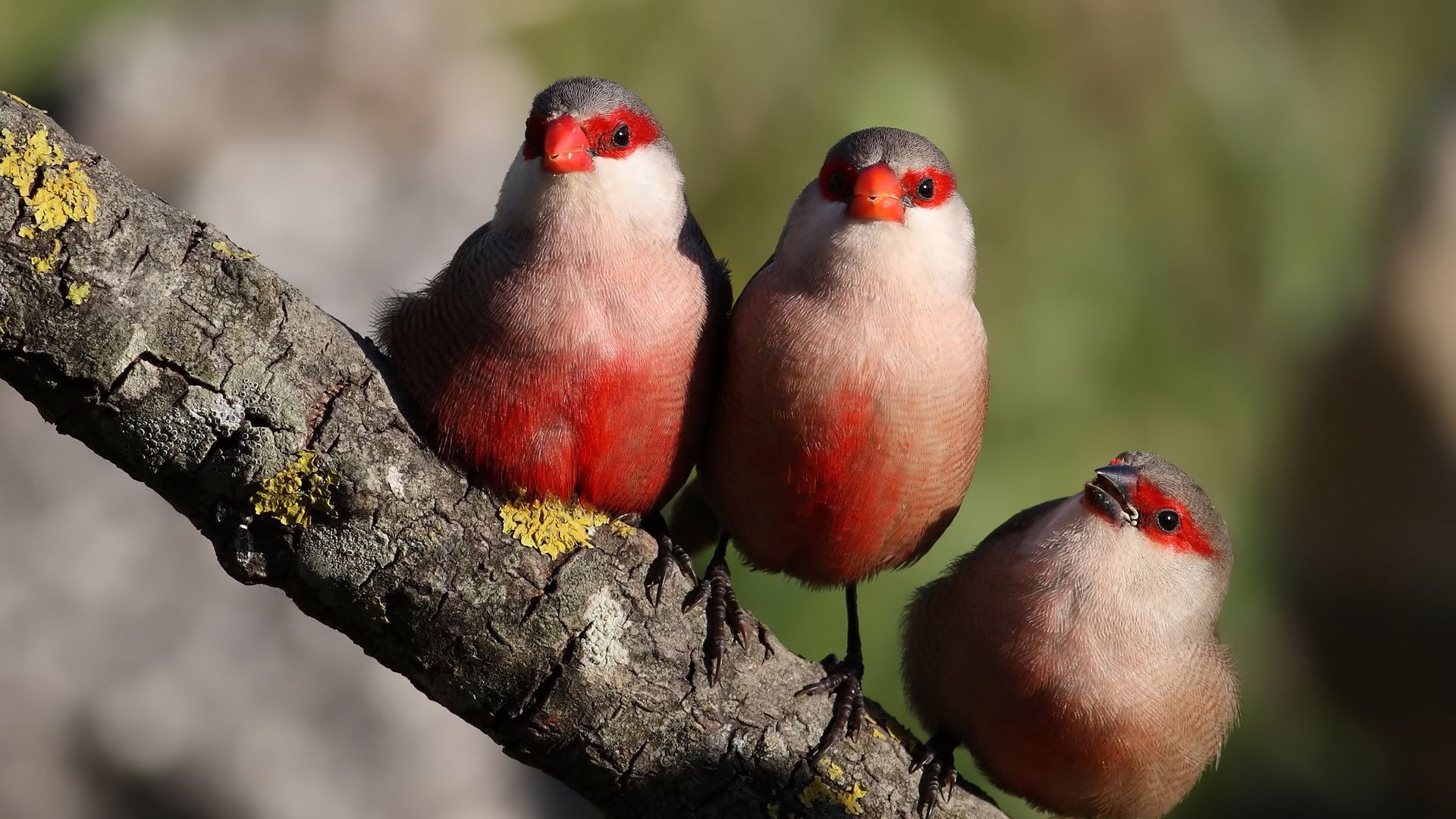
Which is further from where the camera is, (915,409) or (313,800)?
(313,800)

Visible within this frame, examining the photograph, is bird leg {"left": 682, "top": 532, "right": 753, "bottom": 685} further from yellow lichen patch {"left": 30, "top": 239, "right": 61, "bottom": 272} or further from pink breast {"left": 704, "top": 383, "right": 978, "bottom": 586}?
yellow lichen patch {"left": 30, "top": 239, "right": 61, "bottom": 272}

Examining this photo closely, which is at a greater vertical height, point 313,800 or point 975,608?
point 975,608

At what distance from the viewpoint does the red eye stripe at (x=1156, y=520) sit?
320 centimetres

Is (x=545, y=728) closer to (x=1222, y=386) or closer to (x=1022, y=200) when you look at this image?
(x=1022, y=200)

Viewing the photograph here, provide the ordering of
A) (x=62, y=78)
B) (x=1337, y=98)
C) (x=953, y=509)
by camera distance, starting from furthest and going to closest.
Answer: (x=1337, y=98)
(x=62, y=78)
(x=953, y=509)

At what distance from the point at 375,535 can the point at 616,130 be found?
1037 mm

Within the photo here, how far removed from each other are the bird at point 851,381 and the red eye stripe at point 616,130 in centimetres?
41

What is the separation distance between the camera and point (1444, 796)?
673cm

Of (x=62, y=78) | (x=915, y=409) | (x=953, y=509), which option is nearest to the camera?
(x=915, y=409)

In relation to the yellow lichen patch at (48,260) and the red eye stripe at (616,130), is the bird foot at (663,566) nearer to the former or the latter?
the red eye stripe at (616,130)

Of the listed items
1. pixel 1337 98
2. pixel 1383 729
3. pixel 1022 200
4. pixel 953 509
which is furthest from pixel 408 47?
pixel 1383 729

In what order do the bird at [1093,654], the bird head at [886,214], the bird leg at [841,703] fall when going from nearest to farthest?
the bird leg at [841,703] → the bird head at [886,214] → the bird at [1093,654]

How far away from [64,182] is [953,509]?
2.04 m

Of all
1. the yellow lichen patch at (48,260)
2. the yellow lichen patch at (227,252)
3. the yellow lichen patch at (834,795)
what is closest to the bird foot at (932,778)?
the yellow lichen patch at (834,795)
